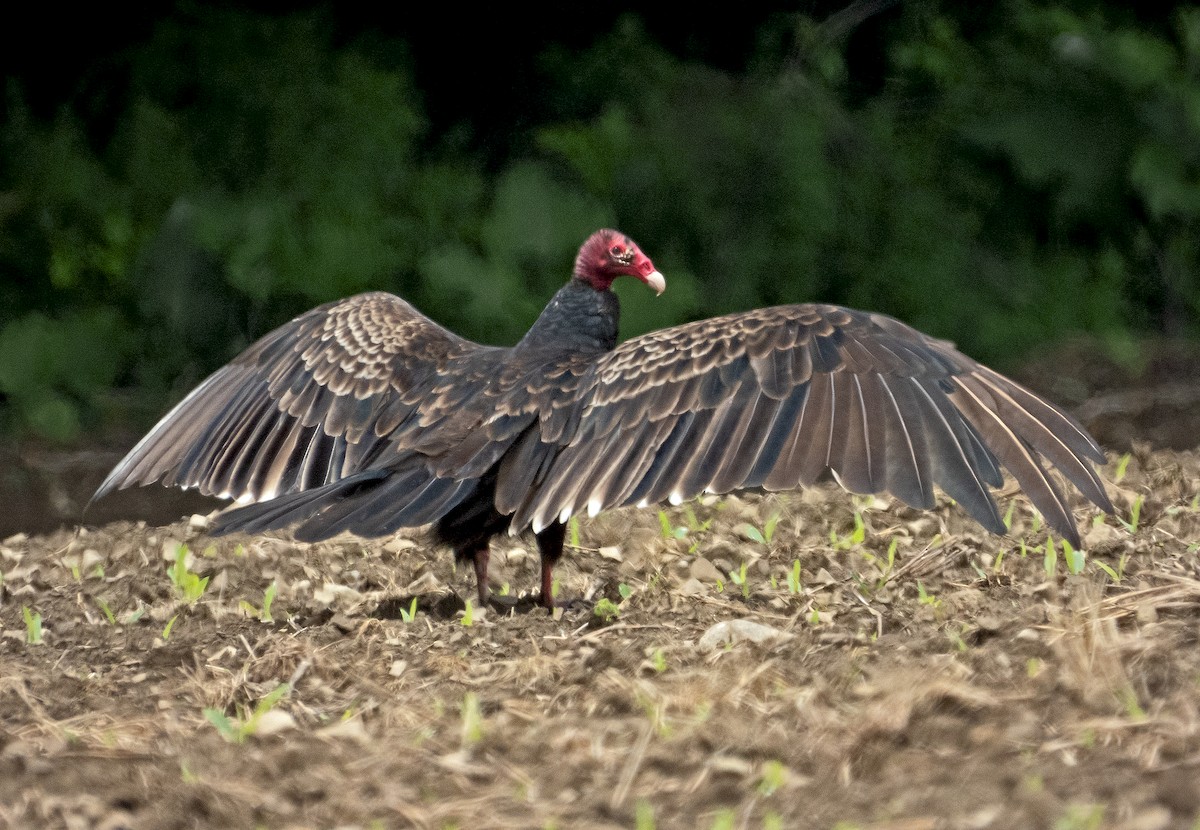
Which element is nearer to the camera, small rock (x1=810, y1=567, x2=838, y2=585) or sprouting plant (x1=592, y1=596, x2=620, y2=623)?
sprouting plant (x1=592, y1=596, x2=620, y2=623)

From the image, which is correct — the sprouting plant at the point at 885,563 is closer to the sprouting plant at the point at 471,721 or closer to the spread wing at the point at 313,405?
the spread wing at the point at 313,405

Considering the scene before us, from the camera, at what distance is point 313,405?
3.90 meters

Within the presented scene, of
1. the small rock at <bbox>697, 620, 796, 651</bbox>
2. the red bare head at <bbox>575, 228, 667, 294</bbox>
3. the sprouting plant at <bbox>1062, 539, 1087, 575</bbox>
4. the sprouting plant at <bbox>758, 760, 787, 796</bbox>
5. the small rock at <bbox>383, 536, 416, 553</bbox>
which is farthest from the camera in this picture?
the small rock at <bbox>383, 536, 416, 553</bbox>

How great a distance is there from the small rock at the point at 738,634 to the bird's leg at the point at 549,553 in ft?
1.94

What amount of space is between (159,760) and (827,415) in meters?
1.42

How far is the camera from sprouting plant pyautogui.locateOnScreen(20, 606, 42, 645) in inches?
135

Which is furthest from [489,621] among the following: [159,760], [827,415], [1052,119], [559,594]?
[1052,119]

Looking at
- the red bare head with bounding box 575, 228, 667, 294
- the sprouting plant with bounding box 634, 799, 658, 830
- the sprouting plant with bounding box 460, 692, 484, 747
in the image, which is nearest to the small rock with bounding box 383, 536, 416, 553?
the red bare head with bounding box 575, 228, 667, 294

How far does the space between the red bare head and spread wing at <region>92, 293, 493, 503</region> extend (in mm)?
335

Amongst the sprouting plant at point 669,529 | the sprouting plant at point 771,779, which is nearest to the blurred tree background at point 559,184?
the sprouting plant at point 669,529

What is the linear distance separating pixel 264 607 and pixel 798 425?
4.21 ft

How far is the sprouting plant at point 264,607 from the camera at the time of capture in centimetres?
354

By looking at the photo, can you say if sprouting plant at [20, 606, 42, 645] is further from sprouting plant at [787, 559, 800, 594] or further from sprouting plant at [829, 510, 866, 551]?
sprouting plant at [829, 510, 866, 551]

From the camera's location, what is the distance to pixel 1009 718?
219 centimetres
